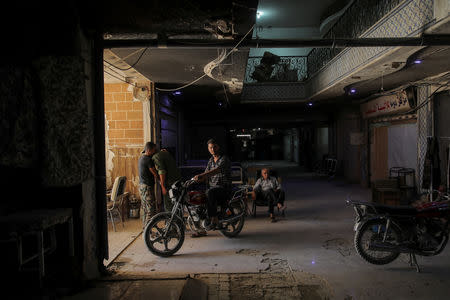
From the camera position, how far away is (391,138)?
962 cm

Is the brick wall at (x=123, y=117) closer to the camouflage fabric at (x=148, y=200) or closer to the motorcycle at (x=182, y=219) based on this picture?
the camouflage fabric at (x=148, y=200)

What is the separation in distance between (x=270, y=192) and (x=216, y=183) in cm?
178

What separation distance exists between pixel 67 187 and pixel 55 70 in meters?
1.21

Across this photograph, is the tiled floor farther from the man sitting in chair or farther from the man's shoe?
the man sitting in chair

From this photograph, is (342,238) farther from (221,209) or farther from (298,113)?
(298,113)

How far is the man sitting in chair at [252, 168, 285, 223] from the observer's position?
6324 millimetres

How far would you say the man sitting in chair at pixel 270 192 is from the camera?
6.32 meters

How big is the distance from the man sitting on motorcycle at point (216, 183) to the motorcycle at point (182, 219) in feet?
0.36

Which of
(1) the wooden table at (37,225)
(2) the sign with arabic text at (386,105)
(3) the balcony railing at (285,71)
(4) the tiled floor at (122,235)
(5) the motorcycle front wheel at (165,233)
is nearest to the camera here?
(1) the wooden table at (37,225)

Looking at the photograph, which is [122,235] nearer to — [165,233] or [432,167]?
[165,233]

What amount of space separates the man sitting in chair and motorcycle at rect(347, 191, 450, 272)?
239 cm

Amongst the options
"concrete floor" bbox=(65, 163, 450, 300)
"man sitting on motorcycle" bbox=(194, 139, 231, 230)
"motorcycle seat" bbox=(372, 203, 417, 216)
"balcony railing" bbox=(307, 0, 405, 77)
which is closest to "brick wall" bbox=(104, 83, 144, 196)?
"concrete floor" bbox=(65, 163, 450, 300)

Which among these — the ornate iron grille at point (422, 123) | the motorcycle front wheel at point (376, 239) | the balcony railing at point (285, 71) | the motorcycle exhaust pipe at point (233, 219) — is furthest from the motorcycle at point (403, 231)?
the balcony railing at point (285, 71)

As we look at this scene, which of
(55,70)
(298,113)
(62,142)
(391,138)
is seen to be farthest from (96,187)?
(298,113)
